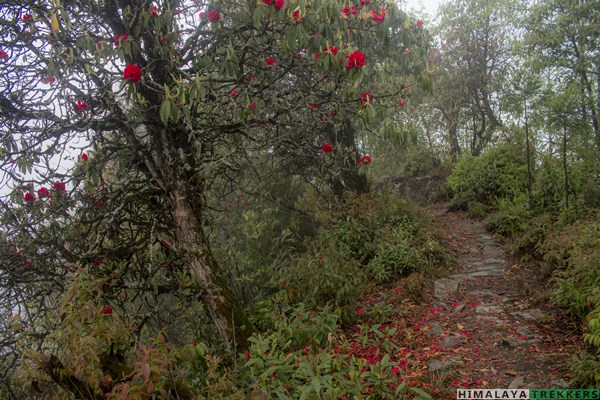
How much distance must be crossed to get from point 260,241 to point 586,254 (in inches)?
183

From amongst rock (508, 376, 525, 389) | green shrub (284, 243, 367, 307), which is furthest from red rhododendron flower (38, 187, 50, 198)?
rock (508, 376, 525, 389)

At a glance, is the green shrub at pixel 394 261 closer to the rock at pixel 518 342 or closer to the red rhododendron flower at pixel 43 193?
the rock at pixel 518 342

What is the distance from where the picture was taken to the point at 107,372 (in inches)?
113

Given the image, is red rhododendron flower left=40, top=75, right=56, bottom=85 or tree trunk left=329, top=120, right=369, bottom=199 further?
tree trunk left=329, top=120, right=369, bottom=199

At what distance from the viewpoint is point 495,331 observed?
4887 millimetres

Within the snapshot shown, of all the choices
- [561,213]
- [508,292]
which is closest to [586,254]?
[508,292]

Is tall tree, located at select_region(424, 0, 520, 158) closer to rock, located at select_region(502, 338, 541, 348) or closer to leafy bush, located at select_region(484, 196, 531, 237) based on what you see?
leafy bush, located at select_region(484, 196, 531, 237)

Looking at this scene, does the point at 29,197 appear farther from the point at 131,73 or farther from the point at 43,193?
the point at 131,73

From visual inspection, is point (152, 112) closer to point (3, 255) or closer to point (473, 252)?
point (3, 255)

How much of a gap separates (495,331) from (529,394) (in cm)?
123

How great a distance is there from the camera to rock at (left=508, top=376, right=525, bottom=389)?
3.85 m

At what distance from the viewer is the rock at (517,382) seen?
3.85m

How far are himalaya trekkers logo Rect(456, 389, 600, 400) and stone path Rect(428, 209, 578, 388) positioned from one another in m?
0.10

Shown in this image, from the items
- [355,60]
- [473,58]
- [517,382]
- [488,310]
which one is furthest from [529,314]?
[473,58]
